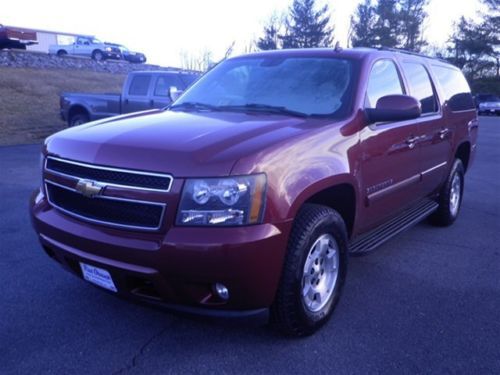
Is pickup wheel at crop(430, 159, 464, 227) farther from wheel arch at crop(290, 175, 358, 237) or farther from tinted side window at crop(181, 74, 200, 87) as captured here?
tinted side window at crop(181, 74, 200, 87)

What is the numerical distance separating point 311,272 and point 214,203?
95 cm

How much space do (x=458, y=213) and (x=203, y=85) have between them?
154 inches

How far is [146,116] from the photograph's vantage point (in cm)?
363

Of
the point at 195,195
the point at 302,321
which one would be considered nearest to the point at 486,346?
the point at 302,321

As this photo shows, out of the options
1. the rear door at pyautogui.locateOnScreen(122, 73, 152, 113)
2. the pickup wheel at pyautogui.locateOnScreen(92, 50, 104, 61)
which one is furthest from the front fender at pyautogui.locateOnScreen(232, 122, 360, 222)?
the pickup wheel at pyautogui.locateOnScreen(92, 50, 104, 61)

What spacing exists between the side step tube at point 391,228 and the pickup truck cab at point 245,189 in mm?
29

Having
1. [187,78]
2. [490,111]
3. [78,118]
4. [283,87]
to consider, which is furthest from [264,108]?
[490,111]

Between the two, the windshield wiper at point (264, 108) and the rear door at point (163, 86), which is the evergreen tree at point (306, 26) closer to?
the rear door at point (163, 86)

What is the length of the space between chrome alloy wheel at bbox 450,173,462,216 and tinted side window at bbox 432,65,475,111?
2.83 feet

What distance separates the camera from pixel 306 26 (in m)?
47.9

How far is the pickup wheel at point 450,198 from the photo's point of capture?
5480 mm

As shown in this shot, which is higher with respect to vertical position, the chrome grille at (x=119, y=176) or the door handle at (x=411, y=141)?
the door handle at (x=411, y=141)

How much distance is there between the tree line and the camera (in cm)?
4766

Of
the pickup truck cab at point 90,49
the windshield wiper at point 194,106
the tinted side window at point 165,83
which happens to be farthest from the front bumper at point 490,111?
the windshield wiper at point 194,106
